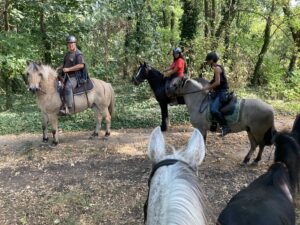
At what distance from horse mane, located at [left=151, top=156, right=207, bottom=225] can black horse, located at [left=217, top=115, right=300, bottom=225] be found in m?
1.18

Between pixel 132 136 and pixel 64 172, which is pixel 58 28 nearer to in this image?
pixel 132 136

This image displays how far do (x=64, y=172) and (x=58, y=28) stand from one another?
7157 mm

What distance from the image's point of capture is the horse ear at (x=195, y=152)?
1944 millimetres

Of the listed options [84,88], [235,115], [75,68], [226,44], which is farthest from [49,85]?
[226,44]

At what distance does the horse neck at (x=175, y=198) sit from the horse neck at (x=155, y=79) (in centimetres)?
789

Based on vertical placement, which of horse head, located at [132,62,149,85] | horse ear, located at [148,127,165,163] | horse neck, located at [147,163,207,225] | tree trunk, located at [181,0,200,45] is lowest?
horse head, located at [132,62,149,85]

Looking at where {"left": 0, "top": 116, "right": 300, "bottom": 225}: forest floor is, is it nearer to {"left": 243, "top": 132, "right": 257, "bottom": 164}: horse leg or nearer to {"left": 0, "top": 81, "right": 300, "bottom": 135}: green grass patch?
{"left": 243, "top": 132, "right": 257, "bottom": 164}: horse leg

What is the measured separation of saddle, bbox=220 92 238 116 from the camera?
688 centimetres

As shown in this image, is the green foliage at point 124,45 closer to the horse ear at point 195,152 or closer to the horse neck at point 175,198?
the horse ear at point 195,152

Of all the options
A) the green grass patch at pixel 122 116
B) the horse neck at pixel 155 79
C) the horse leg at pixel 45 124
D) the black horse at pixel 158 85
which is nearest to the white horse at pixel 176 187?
the horse leg at pixel 45 124

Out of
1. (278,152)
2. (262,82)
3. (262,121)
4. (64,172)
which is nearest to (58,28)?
(64,172)

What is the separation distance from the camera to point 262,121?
679cm

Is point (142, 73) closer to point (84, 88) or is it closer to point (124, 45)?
point (84, 88)

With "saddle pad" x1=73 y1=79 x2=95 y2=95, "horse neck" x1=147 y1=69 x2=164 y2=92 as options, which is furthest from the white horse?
"horse neck" x1=147 y1=69 x2=164 y2=92
